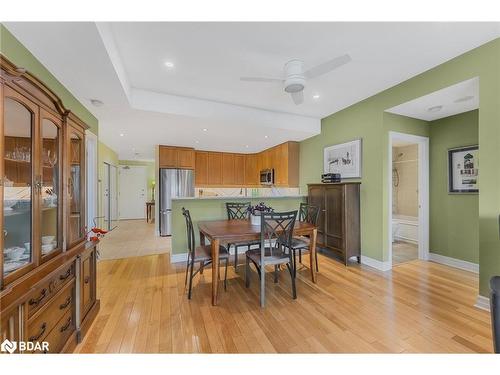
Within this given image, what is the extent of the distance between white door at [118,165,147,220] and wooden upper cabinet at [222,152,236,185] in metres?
3.89

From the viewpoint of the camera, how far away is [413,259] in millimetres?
3756

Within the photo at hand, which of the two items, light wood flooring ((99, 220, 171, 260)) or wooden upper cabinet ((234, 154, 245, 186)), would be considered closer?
light wood flooring ((99, 220, 171, 260))

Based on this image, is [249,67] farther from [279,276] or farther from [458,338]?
[458,338]

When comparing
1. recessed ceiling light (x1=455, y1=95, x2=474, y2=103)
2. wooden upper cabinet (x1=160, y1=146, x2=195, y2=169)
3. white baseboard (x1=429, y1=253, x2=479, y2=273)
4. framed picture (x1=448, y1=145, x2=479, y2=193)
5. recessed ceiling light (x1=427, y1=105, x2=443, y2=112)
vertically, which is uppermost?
recessed ceiling light (x1=455, y1=95, x2=474, y2=103)

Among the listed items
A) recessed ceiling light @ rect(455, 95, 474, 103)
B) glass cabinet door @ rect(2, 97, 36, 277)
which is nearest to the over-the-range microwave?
recessed ceiling light @ rect(455, 95, 474, 103)

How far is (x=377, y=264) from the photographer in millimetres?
3305

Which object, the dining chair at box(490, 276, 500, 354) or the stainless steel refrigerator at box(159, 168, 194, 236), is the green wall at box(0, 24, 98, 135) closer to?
the stainless steel refrigerator at box(159, 168, 194, 236)

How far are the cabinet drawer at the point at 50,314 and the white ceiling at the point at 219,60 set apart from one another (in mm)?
1846

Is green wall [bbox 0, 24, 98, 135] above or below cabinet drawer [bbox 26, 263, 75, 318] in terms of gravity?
above

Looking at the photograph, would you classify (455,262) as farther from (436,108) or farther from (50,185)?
(50,185)

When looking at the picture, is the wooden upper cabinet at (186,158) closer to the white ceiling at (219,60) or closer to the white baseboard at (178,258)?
the white ceiling at (219,60)

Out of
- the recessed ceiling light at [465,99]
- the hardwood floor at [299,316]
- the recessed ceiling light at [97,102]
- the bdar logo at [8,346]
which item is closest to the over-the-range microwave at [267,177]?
the hardwood floor at [299,316]

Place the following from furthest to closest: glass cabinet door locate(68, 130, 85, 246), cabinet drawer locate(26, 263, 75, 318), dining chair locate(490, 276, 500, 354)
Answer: glass cabinet door locate(68, 130, 85, 246)
cabinet drawer locate(26, 263, 75, 318)
dining chair locate(490, 276, 500, 354)

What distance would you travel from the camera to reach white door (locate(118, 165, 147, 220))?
329 inches
